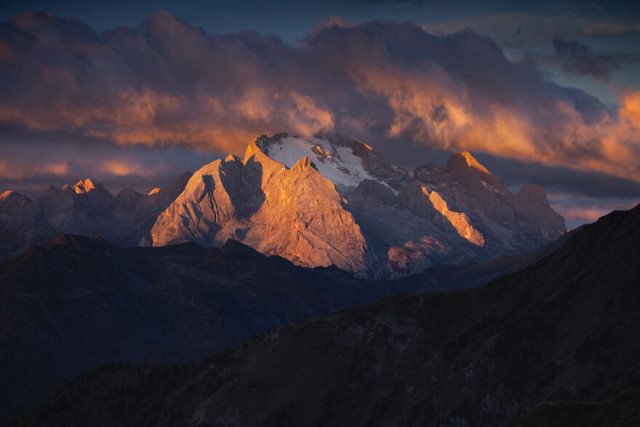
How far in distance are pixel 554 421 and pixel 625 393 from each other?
850cm

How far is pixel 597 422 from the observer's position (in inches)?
3492

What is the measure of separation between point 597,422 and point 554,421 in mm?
4523

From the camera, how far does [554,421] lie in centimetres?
9044

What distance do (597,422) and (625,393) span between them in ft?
16.6

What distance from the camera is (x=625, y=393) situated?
298 ft
